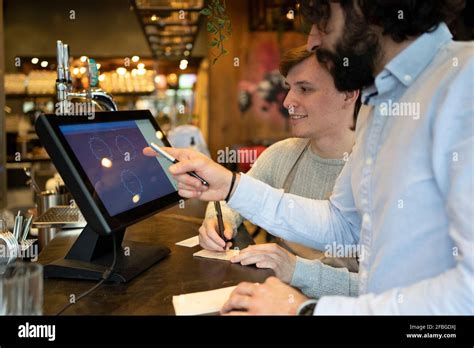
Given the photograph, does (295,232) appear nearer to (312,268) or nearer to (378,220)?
(312,268)

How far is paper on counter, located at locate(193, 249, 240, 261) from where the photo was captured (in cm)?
160

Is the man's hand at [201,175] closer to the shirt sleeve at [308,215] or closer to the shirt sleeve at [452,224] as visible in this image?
the shirt sleeve at [308,215]

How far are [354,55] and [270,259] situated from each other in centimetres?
61

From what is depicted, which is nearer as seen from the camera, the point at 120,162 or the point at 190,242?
the point at 120,162

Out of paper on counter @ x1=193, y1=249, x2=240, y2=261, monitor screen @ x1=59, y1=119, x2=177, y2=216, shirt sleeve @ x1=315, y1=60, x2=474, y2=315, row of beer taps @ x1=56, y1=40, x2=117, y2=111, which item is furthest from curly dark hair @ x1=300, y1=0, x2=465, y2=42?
row of beer taps @ x1=56, y1=40, x2=117, y2=111

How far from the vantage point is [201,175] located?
1441 mm

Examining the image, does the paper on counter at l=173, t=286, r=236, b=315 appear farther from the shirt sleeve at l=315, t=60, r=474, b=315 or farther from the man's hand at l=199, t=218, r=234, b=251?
the man's hand at l=199, t=218, r=234, b=251

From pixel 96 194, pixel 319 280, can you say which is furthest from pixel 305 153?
pixel 96 194

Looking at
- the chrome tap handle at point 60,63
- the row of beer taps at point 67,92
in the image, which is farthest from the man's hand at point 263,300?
the chrome tap handle at point 60,63

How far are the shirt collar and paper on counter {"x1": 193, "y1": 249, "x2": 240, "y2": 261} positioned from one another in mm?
727

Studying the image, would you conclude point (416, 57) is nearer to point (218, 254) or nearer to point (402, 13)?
point (402, 13)

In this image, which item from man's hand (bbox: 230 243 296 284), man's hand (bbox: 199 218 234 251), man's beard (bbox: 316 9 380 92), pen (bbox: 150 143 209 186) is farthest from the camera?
man's hand (bbox: 199 218 234 251)

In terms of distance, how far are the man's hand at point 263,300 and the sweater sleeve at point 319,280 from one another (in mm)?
393

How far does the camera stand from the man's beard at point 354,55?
1.24m
